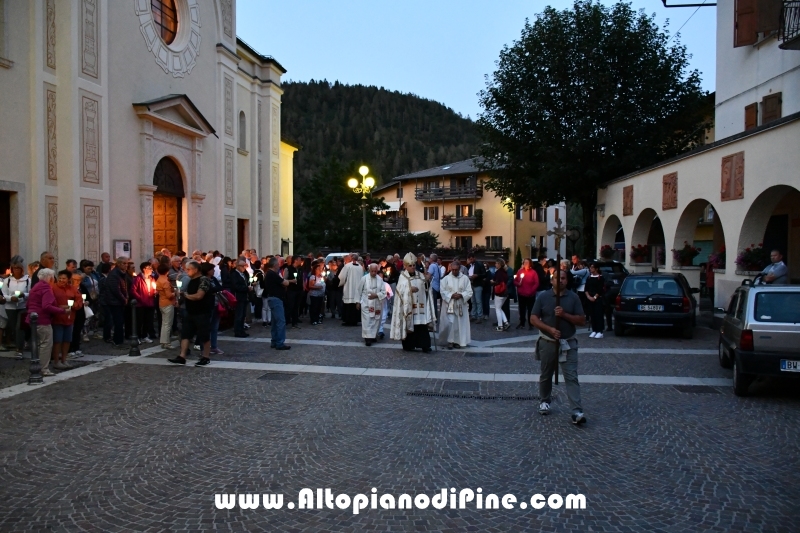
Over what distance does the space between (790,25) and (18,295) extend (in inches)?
759

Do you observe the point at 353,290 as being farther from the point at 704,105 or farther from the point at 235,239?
the point at 704,105

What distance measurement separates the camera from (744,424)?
707cm

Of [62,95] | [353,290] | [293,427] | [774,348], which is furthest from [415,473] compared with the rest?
[62,95]

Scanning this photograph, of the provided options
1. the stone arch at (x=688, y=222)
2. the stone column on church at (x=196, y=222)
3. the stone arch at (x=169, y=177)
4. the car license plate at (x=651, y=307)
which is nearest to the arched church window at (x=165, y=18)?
the stone arch at (x=169, y=177)

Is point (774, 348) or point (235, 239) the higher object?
point (235, 239)

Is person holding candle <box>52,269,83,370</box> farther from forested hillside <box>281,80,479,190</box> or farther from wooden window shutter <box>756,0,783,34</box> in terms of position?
forested hillside <box>281,80,479,190</box>

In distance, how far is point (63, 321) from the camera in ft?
32.1

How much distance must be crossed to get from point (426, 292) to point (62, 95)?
10.5 metres

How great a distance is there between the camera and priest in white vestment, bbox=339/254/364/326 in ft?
53.9

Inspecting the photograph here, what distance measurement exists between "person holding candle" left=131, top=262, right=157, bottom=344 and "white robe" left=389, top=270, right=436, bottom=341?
5.19 meters

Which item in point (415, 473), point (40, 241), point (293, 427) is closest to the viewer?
point (415, 473)

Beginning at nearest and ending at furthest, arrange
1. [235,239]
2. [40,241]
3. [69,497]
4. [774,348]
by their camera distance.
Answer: [69,497] → [774,348] → [40,241] → [235,239]

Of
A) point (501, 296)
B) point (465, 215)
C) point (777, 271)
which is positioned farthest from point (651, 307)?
point (465, 215)

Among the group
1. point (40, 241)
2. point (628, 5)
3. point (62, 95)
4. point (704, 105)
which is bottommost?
point (40, 241)
